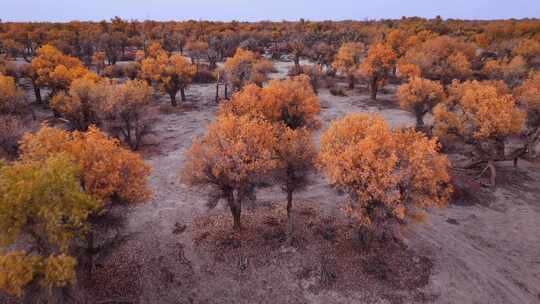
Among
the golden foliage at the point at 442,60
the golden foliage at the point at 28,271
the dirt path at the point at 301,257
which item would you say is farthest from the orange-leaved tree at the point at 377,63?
the golden foliage at the point at 28,271

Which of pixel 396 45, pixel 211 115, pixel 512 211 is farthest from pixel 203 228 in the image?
pixel 396 45

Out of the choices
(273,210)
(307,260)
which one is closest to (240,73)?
(273,210)

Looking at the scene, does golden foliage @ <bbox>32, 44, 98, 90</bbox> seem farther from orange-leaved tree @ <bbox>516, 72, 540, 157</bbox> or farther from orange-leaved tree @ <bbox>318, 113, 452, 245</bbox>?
orange-leaved tree @ <bbox>516, 72, 540, 157</bbox>

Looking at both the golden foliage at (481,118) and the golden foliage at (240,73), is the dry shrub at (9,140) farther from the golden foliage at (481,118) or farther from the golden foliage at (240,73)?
the golden foliage at (481,118)

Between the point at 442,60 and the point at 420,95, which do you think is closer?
the point at 420,95

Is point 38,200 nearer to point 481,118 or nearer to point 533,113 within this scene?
point 481,118
